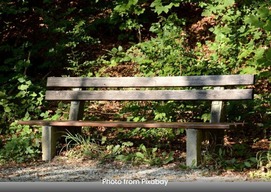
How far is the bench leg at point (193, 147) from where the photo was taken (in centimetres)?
587

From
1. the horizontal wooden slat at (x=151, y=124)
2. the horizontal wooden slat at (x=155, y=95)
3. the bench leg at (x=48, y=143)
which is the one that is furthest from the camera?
the bench leg at (x=48, y=143)

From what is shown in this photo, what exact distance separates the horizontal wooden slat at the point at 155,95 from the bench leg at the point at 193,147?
0.64m

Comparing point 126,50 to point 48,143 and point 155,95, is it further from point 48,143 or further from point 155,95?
point 48,143

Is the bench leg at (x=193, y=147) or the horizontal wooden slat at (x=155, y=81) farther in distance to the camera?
the horizontal wooden slat at (x=155, y=81)

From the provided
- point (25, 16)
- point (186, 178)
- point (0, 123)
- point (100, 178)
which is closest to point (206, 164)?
point (186, 178)

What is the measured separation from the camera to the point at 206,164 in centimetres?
595

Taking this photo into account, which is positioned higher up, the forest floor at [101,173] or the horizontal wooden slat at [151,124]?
the horizontal wooden slat at [151,124]

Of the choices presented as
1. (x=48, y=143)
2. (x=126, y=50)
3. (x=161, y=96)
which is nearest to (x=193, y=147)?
(x=161, y=96)

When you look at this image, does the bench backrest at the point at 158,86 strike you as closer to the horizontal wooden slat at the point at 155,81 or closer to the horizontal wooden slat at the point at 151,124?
the horizontal wooden slat at the point at 155,81

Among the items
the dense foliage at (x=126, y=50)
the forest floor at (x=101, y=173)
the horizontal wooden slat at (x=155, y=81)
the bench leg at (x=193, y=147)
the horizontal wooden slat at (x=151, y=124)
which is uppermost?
the dense foliage at (x=126, y=50)

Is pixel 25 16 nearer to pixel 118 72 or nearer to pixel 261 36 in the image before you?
pixel 118 72

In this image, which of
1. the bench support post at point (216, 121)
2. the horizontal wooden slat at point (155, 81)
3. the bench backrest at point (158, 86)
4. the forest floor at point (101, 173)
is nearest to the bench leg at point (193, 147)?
the forest floor at point (101, 173)

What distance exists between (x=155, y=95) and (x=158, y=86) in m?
0.12

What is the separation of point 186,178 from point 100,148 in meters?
1.64
